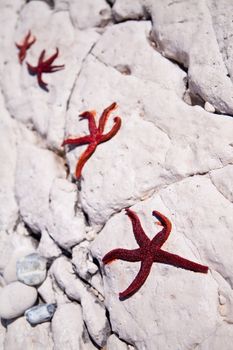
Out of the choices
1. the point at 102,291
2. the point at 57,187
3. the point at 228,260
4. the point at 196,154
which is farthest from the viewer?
the point at 57,187

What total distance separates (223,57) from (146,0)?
1791mm

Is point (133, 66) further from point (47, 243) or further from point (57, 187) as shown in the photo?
point (47, 243)

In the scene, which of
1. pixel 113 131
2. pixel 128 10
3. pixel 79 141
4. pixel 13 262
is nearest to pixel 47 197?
pixel 79 141

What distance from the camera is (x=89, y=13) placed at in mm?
6016

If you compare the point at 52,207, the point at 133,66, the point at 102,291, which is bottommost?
the point at 102,291

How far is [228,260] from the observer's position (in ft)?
12.5

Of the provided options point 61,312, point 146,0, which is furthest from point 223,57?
point 61,312

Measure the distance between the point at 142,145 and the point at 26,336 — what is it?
10.6 feet

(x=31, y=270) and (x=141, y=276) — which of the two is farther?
(x=31, y=270)

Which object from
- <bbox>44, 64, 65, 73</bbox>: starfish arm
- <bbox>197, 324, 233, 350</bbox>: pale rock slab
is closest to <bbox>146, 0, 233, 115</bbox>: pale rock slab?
<bbox>44, 64, 65, 73</bbox>: starfish arm

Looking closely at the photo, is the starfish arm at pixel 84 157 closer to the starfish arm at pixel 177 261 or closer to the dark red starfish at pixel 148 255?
the dark red starfish at pixel 148 255

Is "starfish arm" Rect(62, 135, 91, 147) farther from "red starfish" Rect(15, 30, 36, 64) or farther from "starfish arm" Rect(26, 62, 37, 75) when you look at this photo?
"red starfish" Rect(15, 30, 36, 64)

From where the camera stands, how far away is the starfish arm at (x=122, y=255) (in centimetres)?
414

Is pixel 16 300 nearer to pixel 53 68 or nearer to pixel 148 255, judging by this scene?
pixel 148 255
